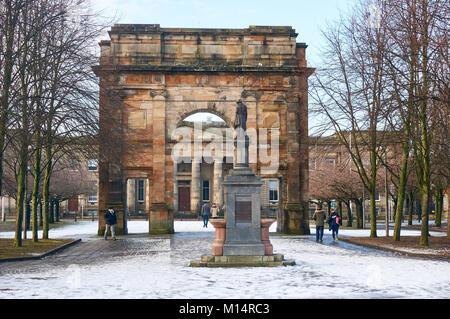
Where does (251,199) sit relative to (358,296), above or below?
above

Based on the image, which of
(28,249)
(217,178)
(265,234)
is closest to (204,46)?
(28,249)

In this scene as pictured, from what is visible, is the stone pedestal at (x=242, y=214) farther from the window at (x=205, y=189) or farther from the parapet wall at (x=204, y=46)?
the window at (x=205, y=189)

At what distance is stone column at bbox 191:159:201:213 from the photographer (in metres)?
63.4

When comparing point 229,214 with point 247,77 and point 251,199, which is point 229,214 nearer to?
point 251,199

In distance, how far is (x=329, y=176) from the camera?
4400 cm

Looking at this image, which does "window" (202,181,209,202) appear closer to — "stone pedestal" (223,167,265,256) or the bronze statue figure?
the bronze statue figure

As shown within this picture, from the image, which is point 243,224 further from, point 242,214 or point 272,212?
point 272,212

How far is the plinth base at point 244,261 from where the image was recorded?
15.8 meters

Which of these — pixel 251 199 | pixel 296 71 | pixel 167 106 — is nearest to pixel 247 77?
pixel 296 71

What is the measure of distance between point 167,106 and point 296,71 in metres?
7.39

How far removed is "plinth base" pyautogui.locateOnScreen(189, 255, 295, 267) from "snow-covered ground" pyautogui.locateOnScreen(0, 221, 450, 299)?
1.56 feet

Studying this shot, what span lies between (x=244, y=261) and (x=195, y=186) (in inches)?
1893

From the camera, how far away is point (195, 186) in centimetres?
6400

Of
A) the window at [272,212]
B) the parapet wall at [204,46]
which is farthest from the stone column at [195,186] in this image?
the parapet wall at [204,46]
